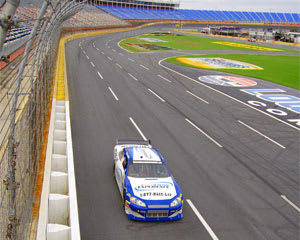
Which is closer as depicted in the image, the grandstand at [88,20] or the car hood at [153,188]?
the car hood at [153,188]

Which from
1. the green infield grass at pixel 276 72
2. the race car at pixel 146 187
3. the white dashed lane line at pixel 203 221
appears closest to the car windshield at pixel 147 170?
the race car at pixel 146 187

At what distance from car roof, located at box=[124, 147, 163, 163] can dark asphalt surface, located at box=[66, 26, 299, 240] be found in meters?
1.07

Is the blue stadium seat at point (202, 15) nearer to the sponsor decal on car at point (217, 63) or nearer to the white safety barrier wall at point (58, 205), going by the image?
the sponsor decal on car at point (217, 63)

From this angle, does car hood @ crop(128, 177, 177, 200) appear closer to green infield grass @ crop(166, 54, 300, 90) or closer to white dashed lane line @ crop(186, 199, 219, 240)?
white dashed lane line @ crop(186, 199, 219, 240)

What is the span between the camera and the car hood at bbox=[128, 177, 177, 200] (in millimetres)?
8266

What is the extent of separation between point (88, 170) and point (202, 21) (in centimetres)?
12766

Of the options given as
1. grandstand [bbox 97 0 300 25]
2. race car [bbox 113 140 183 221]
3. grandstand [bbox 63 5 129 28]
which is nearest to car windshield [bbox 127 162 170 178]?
race car [bbox 113 140 183 221]

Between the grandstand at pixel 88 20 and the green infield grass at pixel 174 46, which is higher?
the grandstand at pixel 88 20

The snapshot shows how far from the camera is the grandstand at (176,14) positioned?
122 metres

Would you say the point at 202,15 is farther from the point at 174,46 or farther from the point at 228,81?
the point at 228,81

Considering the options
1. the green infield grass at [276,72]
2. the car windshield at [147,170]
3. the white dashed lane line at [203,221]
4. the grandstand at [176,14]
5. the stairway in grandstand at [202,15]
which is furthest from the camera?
the grandstand at [176,14]

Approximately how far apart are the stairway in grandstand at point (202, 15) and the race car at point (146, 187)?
→ 349 ft

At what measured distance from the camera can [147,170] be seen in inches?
369

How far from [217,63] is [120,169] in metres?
32.1
